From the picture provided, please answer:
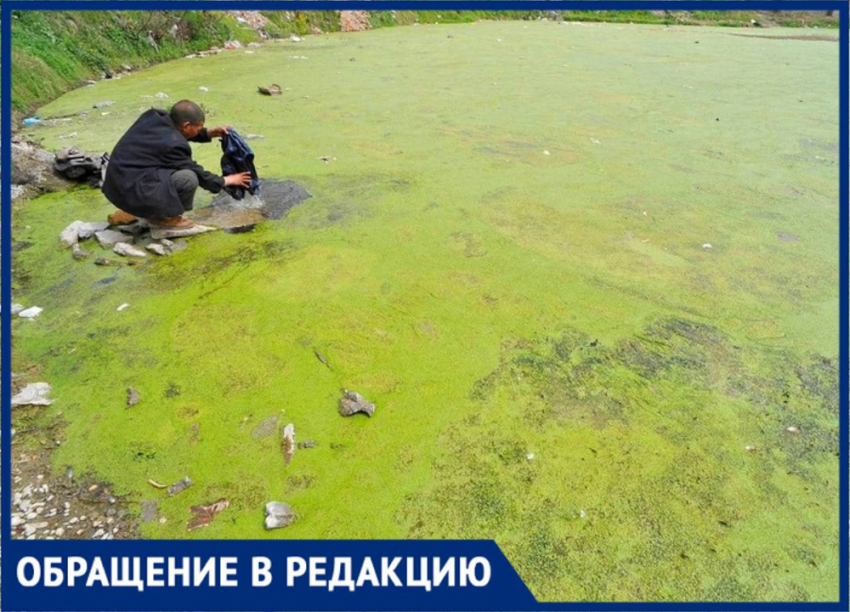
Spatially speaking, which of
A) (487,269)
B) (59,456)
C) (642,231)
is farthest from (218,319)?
(642,231)

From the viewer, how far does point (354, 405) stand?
1646 millimetres

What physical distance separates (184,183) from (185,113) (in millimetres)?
318

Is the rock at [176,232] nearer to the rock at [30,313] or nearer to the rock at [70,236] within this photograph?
the rock at [70,236]

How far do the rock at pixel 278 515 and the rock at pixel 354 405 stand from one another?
0.35m

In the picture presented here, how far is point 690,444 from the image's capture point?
1571 mm

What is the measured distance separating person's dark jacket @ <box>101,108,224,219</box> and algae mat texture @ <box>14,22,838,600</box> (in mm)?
264

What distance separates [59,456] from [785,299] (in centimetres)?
264

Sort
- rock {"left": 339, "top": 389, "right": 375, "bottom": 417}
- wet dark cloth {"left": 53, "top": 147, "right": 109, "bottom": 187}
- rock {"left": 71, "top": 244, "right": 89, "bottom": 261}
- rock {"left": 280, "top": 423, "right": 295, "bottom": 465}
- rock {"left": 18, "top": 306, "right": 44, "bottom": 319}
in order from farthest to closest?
wet dark cloth {"left": 53, "top": 147, "right": 109, "bottom": 187}, rock {"left": 71, "top": 244, "right": 89, "bottom": 261}, rock {"left": 18, "top": 306, "right": 44, "bottom": 319}, rock {"left": 339, "top": 389, "right": 375, "bottom": 417}, rock {"left": 280, "top": 423, "right": 295, "bottom": 465}

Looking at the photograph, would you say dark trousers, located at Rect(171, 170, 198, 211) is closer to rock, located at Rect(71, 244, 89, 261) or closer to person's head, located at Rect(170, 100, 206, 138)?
person's head, located at Rect(170, 100, 206, 138)

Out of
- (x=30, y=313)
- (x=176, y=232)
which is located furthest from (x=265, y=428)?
(x=176, y=232)

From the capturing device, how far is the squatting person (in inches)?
96.3

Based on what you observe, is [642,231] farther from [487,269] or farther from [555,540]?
[555,540]

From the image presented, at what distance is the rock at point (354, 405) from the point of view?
64.4 inches

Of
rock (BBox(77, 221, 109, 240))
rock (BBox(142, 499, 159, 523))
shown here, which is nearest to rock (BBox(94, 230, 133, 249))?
rock (BBox(77, 221, 109, 240))
